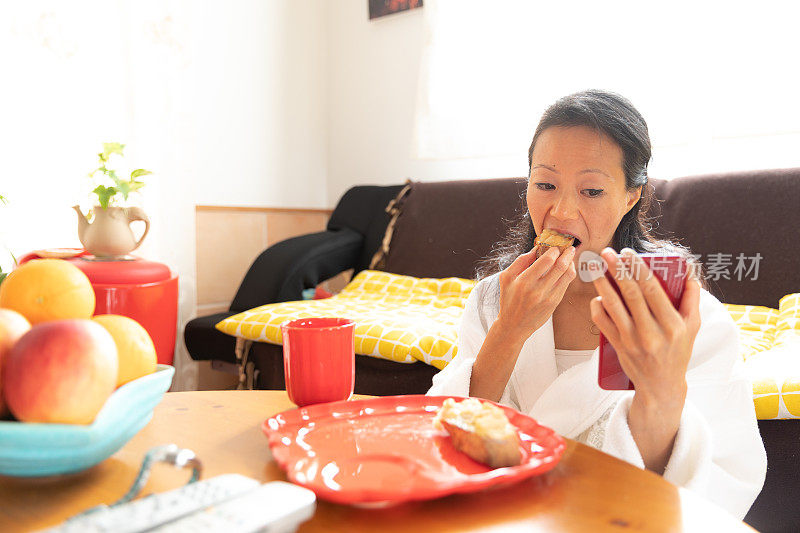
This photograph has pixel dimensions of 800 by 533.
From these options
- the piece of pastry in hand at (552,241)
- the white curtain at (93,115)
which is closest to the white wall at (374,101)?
the white curtain at (93,115)

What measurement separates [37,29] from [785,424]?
2575 millimetres

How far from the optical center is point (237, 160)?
3.11 metres

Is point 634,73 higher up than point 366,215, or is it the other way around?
point 634,73

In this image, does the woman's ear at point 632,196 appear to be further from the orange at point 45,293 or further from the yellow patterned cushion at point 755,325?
the orange at point 45,293

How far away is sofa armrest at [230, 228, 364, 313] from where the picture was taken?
2484 millimetres

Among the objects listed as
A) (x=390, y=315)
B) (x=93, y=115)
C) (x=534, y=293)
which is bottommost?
(x=390, y=315)

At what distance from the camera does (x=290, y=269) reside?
8.22 feet

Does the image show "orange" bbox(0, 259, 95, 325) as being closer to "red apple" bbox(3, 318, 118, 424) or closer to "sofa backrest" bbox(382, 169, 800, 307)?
"red apple" bbox(3, 318, 118, 424)

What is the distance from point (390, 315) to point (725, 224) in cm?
110

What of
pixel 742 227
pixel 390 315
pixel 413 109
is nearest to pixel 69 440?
pixel 390 315

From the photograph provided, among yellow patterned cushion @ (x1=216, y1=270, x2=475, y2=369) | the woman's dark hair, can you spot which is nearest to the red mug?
the woman's dark hair

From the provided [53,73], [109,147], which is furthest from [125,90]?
[109,147]

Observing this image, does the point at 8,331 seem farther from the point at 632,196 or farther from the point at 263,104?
the point at 263,104

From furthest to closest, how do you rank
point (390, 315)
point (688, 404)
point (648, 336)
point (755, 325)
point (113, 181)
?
1. point (113, 181)
2. point (390, 315)
3. point (755, 325)
4. point (688, 404)
5. point (648, 336)
